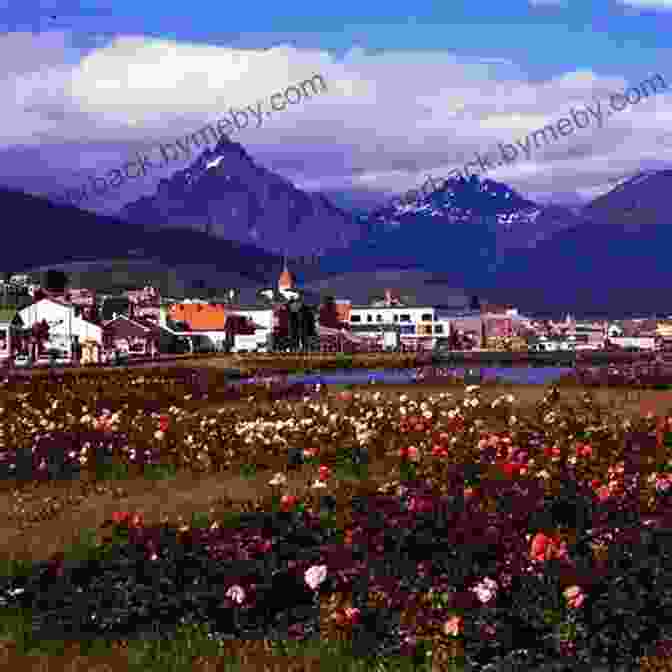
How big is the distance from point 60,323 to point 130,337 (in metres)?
7.41

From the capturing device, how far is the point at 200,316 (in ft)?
551

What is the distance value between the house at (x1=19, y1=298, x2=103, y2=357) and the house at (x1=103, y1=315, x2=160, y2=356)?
4.66ft

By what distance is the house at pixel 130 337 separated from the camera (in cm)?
12875

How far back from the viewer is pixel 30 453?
19.4m

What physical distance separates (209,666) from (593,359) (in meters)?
86.1

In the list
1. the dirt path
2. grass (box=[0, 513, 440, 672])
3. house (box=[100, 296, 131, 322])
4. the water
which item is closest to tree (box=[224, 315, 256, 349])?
house (box=[100, 296, 131, 322])

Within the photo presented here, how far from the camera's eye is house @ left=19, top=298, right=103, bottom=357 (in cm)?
12662

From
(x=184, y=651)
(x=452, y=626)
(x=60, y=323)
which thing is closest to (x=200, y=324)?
(x=60, y=323)

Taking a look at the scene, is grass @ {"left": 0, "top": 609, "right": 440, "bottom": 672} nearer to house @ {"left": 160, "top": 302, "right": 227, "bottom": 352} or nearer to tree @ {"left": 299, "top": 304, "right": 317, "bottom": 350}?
tree @ {"left": 299, "top": 304, "right": 317, "bottom": 350}

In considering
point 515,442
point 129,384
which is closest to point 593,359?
point 129,384

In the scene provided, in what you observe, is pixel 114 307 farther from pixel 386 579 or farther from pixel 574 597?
pixel 574 597

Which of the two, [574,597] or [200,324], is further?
[200,324]

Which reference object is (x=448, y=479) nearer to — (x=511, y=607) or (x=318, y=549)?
(x=318, y=549)

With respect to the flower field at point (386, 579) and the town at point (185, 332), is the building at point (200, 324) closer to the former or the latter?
the town at point (185, 332)
